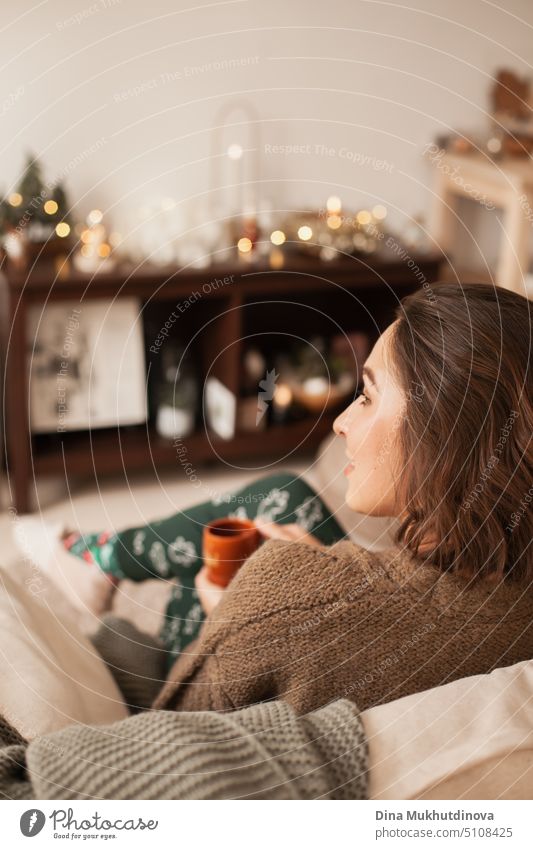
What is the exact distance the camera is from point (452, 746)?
667 mm

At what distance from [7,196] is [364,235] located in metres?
0.79

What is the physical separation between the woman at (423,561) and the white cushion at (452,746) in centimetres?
7

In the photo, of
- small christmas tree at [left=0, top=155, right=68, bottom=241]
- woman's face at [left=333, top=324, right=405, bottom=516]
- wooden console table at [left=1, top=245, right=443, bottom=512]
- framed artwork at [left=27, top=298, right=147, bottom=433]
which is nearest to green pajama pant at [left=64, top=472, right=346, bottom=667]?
woman's face at [left=333, top=324, right=405, bottom=516]

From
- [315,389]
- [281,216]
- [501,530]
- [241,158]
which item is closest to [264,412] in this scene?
[315,389]

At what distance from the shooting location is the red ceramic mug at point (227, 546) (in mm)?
1015

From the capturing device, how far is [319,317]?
231 cm

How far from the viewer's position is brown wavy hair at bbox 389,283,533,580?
74 cm

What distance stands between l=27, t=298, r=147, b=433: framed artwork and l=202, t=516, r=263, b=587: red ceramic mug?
98 centimetres

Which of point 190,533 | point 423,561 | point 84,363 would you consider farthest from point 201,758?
point 84,363

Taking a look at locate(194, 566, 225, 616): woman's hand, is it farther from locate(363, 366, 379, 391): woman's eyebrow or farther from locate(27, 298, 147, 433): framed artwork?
locate(27, 298, 147, 433): framed artwork

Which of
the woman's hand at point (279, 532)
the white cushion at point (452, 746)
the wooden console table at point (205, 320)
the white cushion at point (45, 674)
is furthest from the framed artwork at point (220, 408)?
the white cushion at point (452, 746)

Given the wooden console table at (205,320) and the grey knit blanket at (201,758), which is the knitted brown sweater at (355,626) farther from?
the wooden console table at (205,320)

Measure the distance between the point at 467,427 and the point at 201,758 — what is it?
0.35 meters

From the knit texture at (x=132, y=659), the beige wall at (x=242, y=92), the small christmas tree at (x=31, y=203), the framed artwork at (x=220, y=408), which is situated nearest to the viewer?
the knit texture at (x=132, y=659)
